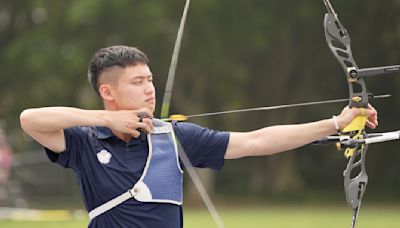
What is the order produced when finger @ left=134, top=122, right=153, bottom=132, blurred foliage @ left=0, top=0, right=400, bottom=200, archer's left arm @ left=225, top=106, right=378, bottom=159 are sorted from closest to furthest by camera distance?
1. finger @ left=134, top=122, right=153, bottom=132
2. archer's left arm @ left=225, top=106, right=378, bottom=159
3. blurred foliage @ left=0, top=0, right=400, bottom=200

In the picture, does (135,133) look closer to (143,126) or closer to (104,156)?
(143,126)

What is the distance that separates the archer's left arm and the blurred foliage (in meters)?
21.4

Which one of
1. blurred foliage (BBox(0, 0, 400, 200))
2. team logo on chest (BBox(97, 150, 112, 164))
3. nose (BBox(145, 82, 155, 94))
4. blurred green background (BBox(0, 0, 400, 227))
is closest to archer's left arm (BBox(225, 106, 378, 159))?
nose (BBox(145, 82, 155, 94))

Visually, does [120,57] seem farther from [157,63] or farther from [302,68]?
[302,68]

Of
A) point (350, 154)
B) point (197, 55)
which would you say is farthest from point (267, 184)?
point (350, 154)

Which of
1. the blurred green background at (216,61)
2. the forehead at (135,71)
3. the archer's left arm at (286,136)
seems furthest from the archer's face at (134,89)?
the blurred green background at (216,61)

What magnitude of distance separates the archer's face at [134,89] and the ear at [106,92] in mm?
22

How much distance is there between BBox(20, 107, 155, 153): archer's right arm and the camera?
4.49 m

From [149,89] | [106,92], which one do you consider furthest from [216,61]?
[149,89]

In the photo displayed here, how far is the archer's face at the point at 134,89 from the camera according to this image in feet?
15.2

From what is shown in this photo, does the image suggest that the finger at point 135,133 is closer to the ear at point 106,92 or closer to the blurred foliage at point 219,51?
the ear at point 106,92

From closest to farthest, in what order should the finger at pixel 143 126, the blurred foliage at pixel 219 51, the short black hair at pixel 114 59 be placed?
the finger at pixel 143 126, the short black hair at pixel 114 59, the blurred foliage at pixel 219 51

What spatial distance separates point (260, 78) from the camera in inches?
1202

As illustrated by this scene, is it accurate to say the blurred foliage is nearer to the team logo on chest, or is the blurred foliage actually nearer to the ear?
the ear
